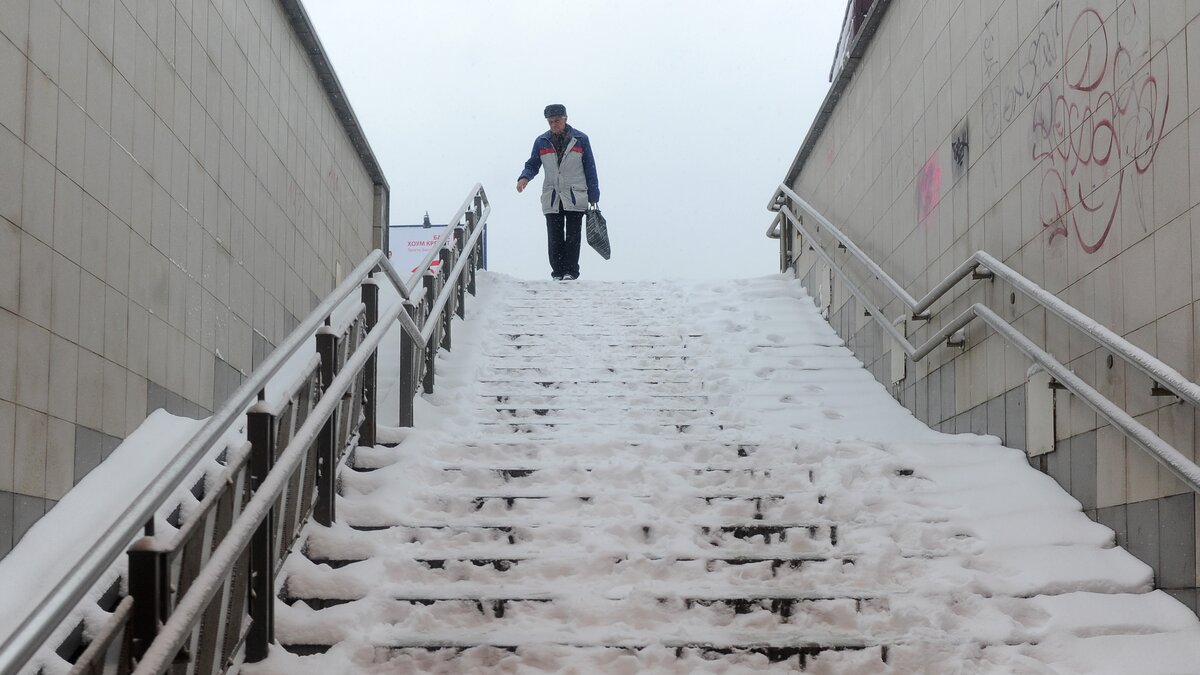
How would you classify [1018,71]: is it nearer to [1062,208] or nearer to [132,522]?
[1062,208]

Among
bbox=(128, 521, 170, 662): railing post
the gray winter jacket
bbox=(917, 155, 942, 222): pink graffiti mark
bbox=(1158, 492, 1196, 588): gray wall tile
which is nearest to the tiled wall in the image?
bbox=(128, 521, 170, 662): railing post

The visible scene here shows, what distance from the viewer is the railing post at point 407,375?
612 cm

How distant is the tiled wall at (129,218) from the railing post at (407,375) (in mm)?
904

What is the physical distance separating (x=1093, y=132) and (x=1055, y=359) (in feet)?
2.88

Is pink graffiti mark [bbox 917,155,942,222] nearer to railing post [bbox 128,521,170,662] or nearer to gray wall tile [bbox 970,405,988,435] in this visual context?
gray wall tile [bbox 970,405,988,435]

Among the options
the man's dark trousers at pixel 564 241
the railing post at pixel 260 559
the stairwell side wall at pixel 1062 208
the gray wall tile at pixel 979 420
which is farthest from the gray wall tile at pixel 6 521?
the man's dark trousers at pixel 564 241

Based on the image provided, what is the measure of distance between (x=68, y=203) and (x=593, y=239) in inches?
252

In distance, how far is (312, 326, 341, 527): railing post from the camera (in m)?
4.63

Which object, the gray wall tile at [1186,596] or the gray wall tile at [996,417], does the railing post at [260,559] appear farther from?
the gray wall tile at [996,417]

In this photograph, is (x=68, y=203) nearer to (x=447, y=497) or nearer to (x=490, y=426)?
(x=447, y=497)

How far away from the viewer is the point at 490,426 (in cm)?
Result: 658

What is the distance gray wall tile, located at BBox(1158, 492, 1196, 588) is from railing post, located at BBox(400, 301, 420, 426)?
3.40 meters

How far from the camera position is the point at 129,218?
5027 millimetres

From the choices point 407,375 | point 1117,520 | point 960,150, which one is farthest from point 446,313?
point 1117,520
